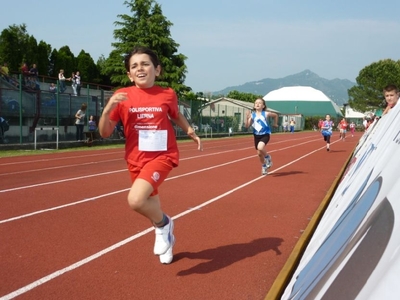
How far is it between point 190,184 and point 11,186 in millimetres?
3493

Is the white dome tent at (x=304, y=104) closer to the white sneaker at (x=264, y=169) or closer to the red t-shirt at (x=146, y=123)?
the white sneaker at (x=264, y=169)

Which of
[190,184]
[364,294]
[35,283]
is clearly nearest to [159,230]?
[35,283]

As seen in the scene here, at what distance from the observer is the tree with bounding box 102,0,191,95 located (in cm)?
4766

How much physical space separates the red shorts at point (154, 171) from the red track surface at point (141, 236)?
2.74 feet

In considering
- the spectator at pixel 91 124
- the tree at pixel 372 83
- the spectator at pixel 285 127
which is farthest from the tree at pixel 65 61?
the tree at pixel 372 83

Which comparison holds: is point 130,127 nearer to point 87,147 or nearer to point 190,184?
point 190,184

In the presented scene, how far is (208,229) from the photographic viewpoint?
612 cm


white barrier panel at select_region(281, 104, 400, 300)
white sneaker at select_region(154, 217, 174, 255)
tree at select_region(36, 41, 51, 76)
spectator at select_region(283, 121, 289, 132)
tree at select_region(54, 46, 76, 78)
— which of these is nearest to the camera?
white barrier panel at select_region(281, 104, 400, 300)

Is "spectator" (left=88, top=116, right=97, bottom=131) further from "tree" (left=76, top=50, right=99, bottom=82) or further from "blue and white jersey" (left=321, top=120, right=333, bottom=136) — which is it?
"tree" (left=76, top=50, right=99, bottom=82)

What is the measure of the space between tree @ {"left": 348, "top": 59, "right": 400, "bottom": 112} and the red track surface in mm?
81159

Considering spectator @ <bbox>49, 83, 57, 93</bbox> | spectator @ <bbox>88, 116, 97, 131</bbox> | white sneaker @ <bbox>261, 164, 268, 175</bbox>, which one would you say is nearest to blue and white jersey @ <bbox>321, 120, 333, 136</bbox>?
spectator @ <bbox>88, 116, 97, 131</bbox>

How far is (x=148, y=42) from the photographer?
47.8 metres

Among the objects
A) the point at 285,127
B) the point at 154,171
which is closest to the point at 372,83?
the point at 285,127

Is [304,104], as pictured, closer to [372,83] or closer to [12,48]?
[372,83]
